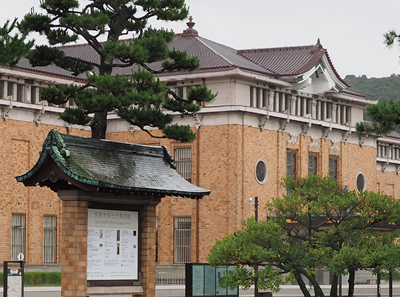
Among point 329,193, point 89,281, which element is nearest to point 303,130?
point 329,193

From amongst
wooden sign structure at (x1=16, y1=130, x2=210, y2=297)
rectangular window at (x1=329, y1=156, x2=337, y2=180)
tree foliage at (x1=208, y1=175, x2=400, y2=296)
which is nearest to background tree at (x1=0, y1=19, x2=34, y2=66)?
wooden sign structure at (x1=16, y1=130, x2=210, y2=297)

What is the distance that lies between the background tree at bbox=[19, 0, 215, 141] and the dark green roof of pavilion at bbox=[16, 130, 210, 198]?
2408mm

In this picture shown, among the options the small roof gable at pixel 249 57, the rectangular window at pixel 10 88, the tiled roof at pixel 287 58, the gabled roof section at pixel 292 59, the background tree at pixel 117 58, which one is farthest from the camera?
the tiled roof at pixel 287 58

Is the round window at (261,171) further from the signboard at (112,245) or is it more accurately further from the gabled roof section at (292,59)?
the signboard at (112,245)

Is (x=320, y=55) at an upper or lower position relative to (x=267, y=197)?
upper

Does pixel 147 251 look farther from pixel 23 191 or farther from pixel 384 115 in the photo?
pixel 23 191

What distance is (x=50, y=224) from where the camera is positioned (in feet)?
178

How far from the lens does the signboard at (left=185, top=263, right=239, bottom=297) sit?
3356cm

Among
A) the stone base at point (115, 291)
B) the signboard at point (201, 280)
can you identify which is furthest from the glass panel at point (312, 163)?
the stone base at point (115, 291)

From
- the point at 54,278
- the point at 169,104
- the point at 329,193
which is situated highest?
the point at 169,104

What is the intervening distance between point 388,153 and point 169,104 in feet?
142

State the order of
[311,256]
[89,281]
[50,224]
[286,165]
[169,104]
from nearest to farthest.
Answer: [89,281]
[311,256]
[169,104]
[50,224]
[286,165]

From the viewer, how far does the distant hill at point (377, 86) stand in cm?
11325

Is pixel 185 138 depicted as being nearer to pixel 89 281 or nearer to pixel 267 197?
pixel 89 281
